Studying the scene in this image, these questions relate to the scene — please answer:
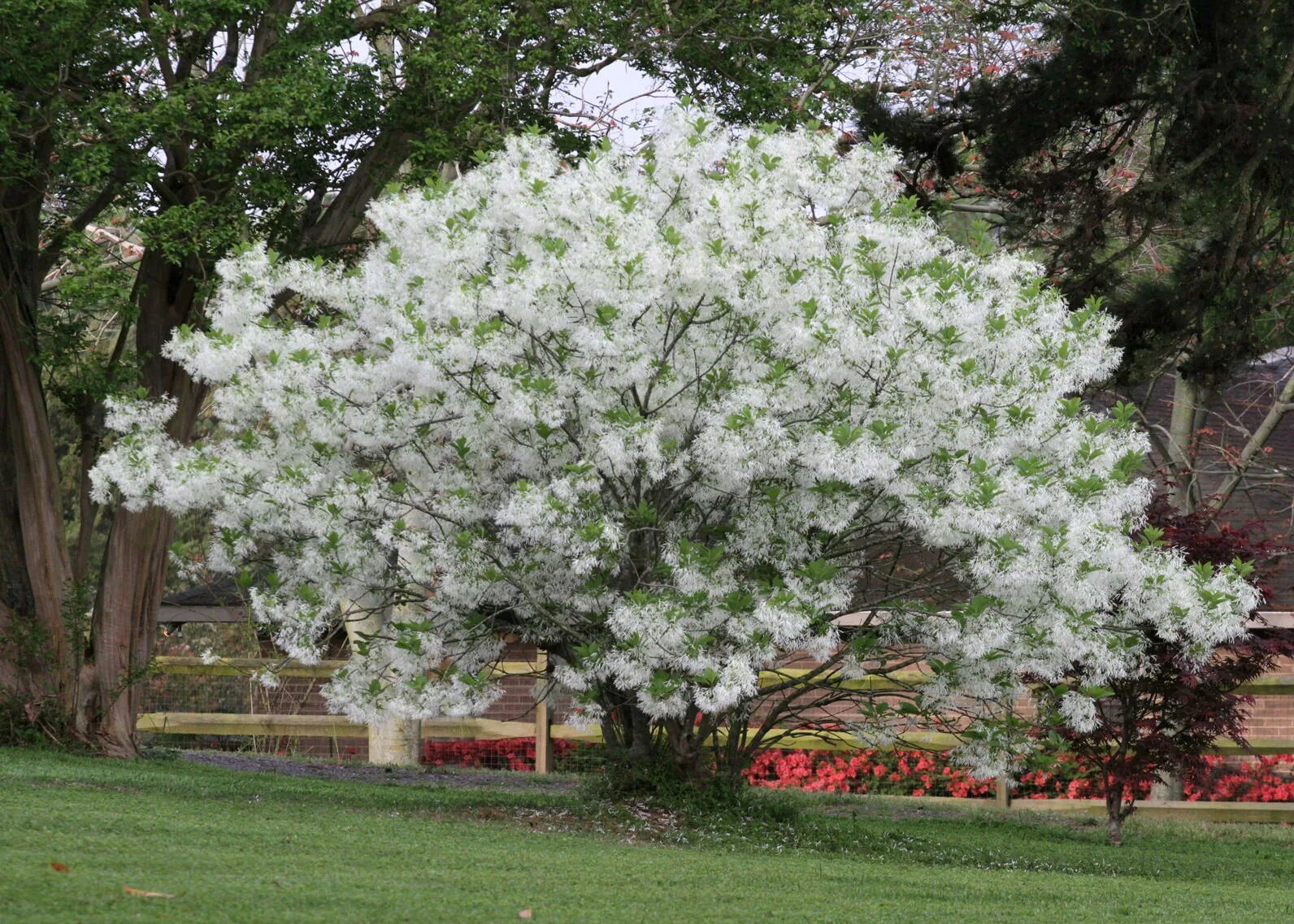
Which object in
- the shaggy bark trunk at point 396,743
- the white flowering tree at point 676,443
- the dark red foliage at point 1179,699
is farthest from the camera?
the shaggy bark trunk at point 396,743

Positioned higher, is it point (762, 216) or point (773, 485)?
point (762, 216)

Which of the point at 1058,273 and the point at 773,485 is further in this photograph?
the point at 1058,273

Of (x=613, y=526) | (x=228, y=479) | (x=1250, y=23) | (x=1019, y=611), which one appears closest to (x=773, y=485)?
(x=613, y=526)

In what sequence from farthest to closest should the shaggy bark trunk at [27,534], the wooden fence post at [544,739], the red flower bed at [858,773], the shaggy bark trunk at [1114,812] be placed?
the wooden fence post at [544,739]
the red flower bed at [858,773]
the shaggy bark trunk at [27,534]
the shaggy bark trunk at [1114,812]

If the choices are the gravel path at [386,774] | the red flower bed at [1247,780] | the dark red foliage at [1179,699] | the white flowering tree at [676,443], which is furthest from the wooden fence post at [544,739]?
the red flower bed at [1247,780]

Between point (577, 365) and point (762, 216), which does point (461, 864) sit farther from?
point (762, 216)

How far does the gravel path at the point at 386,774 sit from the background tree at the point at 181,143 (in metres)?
1.24

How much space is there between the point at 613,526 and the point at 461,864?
191 cm

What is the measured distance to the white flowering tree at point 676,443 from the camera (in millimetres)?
7457

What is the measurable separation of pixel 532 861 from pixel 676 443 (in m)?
2.26

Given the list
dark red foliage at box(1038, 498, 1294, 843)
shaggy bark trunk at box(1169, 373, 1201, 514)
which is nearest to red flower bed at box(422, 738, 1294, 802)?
dark red foliage at box(1038, 498, 1294, 843)

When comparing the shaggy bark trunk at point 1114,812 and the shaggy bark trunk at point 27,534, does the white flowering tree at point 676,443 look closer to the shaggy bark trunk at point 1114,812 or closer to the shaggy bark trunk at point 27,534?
the shaggy bark trunk at point 1114,812

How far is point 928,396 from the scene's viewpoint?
7.66 metres

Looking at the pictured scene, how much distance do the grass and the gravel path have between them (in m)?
1.12
